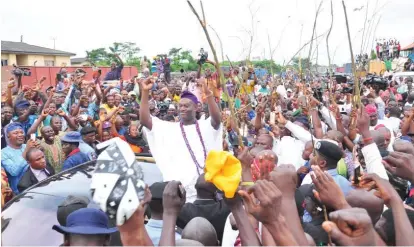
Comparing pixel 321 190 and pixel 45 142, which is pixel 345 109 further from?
pixel 321 190

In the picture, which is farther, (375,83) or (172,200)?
(375,83)

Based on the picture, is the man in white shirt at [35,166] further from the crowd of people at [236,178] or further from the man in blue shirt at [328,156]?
the man in blue shirt at [328,156]

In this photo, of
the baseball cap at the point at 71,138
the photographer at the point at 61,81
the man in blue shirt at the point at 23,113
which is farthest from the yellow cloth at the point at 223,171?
the photographer at the point at 61,81

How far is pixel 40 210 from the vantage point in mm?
3082

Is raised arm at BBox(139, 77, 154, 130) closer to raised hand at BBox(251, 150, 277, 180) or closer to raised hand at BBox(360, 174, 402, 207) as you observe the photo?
raised hand at BBox(251, 150, 277, 180)

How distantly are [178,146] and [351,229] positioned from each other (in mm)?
2342

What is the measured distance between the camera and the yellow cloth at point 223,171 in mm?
2156

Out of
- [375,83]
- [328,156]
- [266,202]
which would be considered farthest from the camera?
[375,83]

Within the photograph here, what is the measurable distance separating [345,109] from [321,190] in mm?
6628

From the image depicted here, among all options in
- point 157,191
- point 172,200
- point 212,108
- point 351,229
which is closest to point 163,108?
point 212,108

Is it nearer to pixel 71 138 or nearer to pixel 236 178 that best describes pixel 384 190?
pixel 236 178

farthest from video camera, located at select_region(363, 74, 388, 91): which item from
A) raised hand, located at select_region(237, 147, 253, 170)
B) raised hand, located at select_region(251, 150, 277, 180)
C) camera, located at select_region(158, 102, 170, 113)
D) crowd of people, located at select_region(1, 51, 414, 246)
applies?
raised hand, located at select_region(237, 147, 253, 170)

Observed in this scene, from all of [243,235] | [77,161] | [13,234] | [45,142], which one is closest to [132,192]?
[243,235]

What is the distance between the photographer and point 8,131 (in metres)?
4.86
